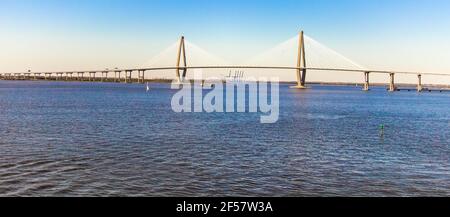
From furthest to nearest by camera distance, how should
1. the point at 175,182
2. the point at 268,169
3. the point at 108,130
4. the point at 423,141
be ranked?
the point at 108,130
the point at 423,141
the point at 268,169
the point at 175,182

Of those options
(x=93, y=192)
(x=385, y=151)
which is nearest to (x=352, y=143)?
(x=385, y=151)

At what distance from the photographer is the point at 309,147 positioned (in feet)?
98.7

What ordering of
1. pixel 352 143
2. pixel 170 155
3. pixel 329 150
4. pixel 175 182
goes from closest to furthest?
pixel 175 182 → pixel 170 155 → pixel 329 150 → pixel 352 143

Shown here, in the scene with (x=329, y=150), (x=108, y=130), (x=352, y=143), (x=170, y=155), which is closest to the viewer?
(x=170, y=155)

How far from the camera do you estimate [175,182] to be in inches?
749

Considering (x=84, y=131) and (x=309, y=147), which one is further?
(x=84, y=131)

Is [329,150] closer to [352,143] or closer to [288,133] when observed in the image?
[352,143]

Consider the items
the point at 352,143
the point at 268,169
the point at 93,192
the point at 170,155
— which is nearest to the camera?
the point at 93,192

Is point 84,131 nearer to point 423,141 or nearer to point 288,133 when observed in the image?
point 288,133
